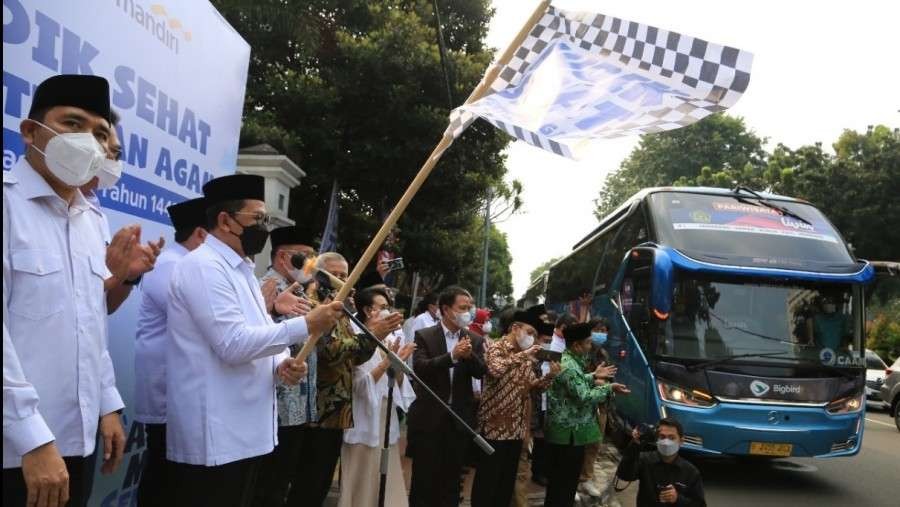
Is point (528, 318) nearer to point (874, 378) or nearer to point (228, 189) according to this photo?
point (228, 189)

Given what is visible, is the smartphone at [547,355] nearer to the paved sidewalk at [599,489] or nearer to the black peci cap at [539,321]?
the black peci cap at [539,321]

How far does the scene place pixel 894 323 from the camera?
22.9 m

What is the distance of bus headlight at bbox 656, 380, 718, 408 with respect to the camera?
677 centimetres

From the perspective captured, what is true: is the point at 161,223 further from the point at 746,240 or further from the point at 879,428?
the point at 879,428

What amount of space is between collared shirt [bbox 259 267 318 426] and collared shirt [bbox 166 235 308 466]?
925 mm

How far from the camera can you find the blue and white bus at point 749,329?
671cm

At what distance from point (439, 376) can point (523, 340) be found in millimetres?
710

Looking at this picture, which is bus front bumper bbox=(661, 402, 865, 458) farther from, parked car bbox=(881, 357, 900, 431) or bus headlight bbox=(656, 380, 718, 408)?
parked car bbox=(881, 357, 900, 431)

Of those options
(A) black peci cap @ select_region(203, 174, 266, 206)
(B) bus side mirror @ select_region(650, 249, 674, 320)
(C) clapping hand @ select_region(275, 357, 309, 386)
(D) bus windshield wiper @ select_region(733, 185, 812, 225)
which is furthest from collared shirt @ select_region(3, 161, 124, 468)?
(D) bus windshield wiper @ select_region(733, 185, 812, 225)

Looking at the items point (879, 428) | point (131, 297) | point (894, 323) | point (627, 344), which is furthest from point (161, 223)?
point (894, 323)

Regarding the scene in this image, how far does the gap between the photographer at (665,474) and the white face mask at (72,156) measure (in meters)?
3.90

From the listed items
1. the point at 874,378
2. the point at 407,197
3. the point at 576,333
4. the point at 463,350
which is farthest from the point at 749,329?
the point at 874,378

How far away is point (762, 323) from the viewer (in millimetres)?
7109

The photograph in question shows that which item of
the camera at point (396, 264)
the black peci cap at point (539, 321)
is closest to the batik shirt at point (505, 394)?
the black peci cap at point (539, 321)
